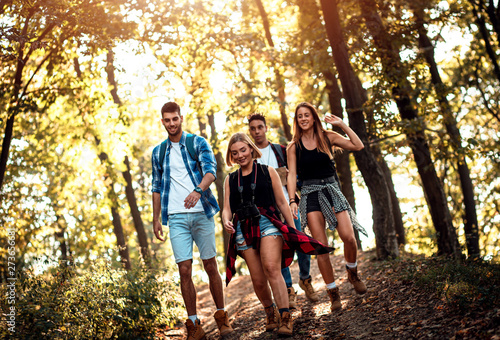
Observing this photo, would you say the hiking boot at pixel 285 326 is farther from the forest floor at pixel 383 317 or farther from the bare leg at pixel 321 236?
the bare leg at pixel 321 236

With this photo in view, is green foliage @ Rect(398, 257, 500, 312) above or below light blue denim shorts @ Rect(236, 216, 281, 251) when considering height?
below

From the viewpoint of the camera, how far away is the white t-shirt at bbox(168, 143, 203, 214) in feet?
21.7

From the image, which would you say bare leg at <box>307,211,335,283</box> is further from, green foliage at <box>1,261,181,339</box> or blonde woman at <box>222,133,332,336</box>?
green foliage at <box>1,261,181,339</box>

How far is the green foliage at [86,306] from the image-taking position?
5891mm

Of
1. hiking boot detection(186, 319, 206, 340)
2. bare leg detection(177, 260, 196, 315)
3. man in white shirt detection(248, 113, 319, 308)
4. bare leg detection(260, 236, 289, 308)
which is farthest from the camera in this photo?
man in white shirt detection(248, 113, 319, 308)

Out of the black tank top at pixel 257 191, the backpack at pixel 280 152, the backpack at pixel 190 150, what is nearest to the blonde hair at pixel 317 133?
the backpack at pixel 280 152

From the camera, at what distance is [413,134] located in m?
11.3

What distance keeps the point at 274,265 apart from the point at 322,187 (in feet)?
4.71

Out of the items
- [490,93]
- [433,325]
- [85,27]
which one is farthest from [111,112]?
[490,93]

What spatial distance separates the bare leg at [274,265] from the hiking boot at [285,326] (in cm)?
12

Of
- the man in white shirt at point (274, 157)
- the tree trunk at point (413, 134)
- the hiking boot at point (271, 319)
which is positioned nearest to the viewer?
the hiking boot at point (271, 319)

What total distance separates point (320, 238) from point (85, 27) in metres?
6.20

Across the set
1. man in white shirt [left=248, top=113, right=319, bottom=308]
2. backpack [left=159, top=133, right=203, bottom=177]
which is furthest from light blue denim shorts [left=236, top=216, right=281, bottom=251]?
man in white shirt [left=248, top=113, right=319, bottom=308]

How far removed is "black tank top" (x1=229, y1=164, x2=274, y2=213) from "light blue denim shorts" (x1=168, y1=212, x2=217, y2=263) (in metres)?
0.72
